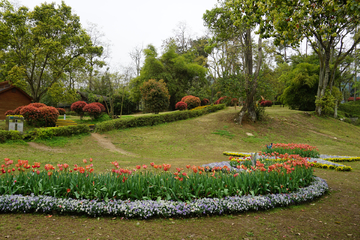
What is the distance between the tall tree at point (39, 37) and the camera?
16.7 metres

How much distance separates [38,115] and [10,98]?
29.3 feet

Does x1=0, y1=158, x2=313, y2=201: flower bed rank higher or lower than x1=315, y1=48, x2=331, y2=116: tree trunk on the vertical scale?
lower

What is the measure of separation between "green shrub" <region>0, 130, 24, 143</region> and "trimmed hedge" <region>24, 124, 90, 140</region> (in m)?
0.37

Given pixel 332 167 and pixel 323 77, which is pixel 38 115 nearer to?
pixel 332 167

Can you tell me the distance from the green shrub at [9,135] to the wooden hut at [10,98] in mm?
10639

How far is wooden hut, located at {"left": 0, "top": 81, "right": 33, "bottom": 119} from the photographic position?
1822 centimetres

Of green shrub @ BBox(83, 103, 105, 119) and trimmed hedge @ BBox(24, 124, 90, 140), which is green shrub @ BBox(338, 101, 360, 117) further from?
trimmed hedge @ BBox(24, 124, 90, 140)

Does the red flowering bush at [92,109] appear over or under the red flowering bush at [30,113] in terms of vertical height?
over

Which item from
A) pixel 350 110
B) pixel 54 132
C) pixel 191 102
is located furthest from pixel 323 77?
pixel 54 132

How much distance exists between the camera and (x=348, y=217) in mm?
3523

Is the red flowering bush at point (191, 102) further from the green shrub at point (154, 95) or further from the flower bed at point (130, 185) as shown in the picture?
the flower bed at point (130, 185)

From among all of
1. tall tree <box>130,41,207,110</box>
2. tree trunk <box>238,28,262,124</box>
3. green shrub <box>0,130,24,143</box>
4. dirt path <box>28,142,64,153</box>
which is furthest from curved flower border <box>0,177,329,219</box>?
tall tree <box>130,41,207,110</box>

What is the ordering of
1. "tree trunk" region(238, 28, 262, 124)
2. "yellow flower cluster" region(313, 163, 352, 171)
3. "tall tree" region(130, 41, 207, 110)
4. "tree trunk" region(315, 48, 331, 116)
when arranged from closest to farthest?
"yellow flower cluster" region(313, 163, 352, 171)
"tree trunk" region(238, 28, 262, 124)
"tree trunk" region(315, 48, 331, 116)
"tall tree" region(130, 41, 207, 110)

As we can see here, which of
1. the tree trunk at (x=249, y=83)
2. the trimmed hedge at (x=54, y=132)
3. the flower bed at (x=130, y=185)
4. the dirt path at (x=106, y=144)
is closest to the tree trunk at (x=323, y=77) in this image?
the tree trunk at (x=249, y=83)
